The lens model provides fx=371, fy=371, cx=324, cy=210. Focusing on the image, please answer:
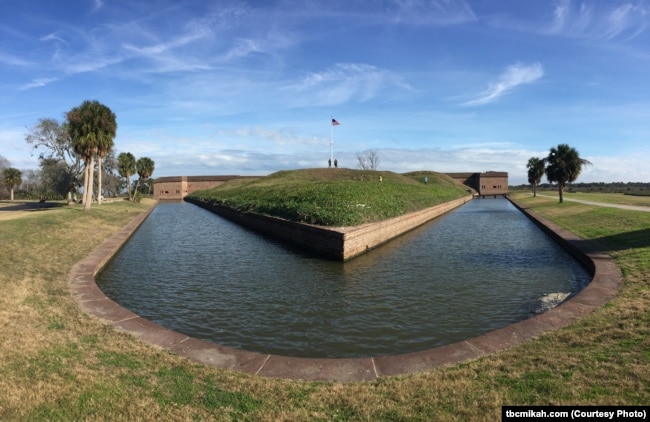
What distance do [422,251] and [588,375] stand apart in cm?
1116

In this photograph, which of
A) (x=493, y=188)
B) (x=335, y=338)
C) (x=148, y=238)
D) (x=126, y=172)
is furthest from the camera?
(x=493, y=188)

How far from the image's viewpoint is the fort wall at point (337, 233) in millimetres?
13510

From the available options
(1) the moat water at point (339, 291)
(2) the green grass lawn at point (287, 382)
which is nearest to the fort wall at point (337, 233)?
(1) the moat water at point (339, 291)

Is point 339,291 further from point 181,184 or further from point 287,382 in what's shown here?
point 181,184

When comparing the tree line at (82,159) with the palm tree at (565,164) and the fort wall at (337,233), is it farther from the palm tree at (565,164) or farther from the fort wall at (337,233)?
the palm tree at (565,164)

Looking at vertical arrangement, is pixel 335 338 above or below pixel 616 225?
below

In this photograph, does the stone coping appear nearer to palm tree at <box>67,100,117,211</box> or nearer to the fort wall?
the fort wall

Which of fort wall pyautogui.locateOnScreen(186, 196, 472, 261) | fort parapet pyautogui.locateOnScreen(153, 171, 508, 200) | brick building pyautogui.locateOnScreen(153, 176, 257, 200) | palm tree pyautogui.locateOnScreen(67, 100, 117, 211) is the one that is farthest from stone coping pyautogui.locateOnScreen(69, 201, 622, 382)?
brick building pyautogui.locateOnScreen(153, 176, 257, 200)

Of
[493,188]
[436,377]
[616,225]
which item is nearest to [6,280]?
[436,377]

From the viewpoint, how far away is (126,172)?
54719 millimetres

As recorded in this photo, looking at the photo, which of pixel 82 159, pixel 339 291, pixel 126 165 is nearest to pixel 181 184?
pixel 126 165

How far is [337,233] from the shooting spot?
13344 mm

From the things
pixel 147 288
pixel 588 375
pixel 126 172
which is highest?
pixel 126 172

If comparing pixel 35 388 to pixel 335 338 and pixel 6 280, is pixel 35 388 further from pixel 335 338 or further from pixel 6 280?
pixel 6 280
